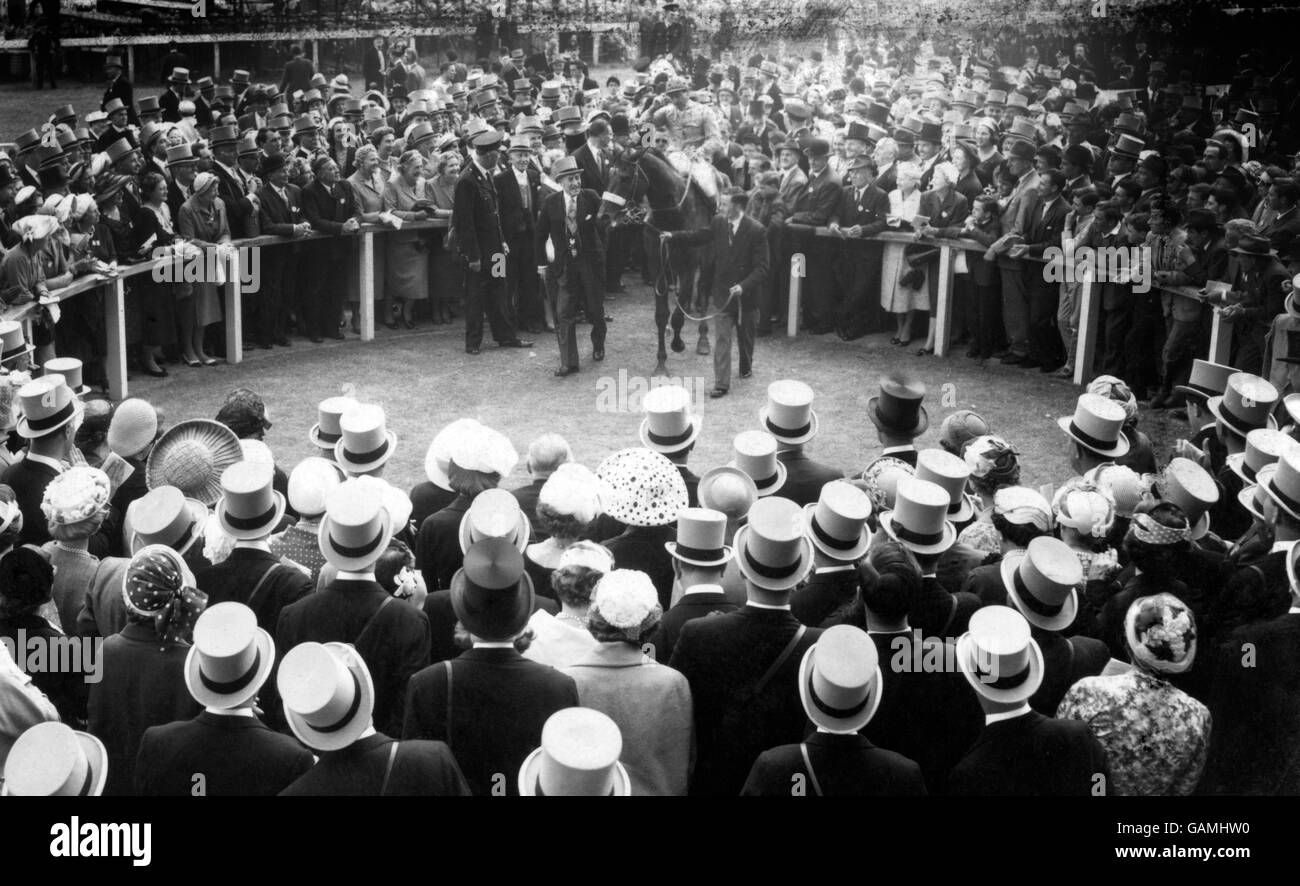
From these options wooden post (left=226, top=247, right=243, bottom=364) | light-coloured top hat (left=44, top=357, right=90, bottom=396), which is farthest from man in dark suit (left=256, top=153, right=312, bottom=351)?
light-coloured top hat (left=44, top=357, right=90, bottom=396)

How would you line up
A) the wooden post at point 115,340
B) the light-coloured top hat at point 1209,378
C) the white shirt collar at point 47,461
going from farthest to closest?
the wooden post at point 115,340, the light-coloured top hat at point 1209,378, the white shirt collar at point 47,461

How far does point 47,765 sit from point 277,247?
1060cm

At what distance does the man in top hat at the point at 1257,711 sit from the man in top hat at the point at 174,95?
1738 centimetres

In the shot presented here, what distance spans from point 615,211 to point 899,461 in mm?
7305

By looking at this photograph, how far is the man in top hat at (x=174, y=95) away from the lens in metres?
19.2

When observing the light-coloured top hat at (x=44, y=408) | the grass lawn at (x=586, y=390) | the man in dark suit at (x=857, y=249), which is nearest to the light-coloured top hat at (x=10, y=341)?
the grass lawn at (x=586, y=390)

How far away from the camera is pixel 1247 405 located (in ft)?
24.1

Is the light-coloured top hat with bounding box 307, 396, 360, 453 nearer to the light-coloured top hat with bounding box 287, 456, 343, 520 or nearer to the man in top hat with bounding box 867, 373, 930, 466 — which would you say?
the light-coloured top hat with bounding box 287, 456, 343, 520

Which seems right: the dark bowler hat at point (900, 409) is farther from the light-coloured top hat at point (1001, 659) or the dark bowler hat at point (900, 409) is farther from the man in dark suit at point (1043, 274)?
the man in dark suit at point (1043, 274)

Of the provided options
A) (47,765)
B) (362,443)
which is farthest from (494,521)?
(47,765)

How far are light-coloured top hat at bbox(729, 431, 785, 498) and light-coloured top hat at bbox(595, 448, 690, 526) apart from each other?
68 centimetres

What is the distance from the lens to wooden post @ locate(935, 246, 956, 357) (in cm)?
1376

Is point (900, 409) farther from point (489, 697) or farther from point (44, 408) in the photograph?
point (44, 408)
